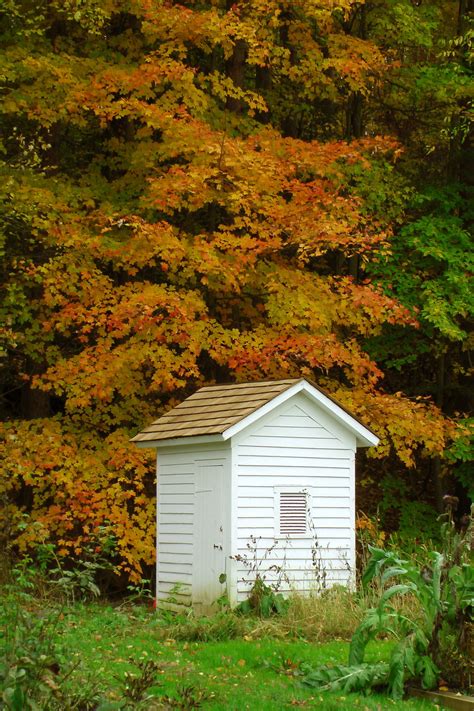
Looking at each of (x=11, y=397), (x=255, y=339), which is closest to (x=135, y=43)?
(x=255, y=339)

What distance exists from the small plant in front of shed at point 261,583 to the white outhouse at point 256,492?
0.02m

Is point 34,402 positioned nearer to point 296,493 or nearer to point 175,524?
point 175,524

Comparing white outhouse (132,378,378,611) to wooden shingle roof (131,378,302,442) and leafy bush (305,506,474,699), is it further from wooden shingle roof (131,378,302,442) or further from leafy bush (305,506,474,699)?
leafy bush (305,506,474,699)

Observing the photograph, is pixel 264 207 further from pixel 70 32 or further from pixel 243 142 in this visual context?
pixel 70 32

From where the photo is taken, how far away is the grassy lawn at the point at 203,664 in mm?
7332

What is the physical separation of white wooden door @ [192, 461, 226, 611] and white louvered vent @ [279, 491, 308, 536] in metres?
0.74

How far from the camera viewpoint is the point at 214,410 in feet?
42.3

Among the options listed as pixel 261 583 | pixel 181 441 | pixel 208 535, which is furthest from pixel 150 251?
pixel 261 583

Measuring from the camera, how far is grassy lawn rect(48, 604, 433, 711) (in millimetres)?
7332

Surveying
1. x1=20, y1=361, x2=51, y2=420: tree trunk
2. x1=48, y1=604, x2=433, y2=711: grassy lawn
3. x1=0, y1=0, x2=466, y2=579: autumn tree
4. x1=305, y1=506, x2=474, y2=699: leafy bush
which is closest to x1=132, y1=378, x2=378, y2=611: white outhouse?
x1=48, y1=604, x2=433, y2=711: grassy lawn

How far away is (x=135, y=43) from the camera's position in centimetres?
1767

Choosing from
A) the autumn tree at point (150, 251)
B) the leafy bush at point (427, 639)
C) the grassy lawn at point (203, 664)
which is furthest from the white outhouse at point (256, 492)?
the leafy bush at point (427, 639)

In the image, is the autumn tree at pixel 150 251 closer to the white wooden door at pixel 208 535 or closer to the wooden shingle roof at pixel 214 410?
the wooden shingle roof at pixel 214 410

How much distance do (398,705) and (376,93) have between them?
51.6 ft
